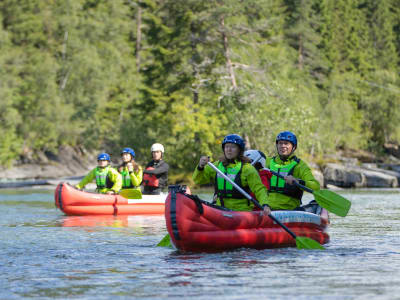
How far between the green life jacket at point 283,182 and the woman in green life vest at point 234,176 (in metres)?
0.56

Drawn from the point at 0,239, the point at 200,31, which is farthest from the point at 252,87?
the point at 0,239

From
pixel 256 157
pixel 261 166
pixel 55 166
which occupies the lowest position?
pixel 55 166

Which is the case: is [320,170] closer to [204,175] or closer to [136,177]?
[136,177]

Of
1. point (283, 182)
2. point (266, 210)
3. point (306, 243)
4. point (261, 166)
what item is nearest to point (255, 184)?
point (266, 210)

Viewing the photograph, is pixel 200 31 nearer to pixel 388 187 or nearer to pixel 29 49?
pixel 388 187

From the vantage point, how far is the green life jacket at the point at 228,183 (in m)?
9.37

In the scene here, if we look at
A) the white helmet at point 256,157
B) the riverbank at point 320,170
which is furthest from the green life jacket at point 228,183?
the riverbank at point 320,170

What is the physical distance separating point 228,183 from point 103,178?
24.9 ft

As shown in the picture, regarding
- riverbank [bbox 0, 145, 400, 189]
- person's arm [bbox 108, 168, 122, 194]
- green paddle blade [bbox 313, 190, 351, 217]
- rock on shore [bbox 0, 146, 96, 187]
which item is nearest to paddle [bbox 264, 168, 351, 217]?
green paddle blade [bbox 313, 190, 351, 217]

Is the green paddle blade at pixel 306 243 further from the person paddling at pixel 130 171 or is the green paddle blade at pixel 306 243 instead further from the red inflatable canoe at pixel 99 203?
the red inflatable canoe at pixel 99 203

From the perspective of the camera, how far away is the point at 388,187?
33625 millimetres

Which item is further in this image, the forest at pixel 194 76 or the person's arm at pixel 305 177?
the forest at pixel 194 76

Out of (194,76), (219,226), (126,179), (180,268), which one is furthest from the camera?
(194,76)

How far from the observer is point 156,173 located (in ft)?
52.2
